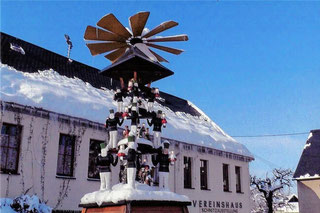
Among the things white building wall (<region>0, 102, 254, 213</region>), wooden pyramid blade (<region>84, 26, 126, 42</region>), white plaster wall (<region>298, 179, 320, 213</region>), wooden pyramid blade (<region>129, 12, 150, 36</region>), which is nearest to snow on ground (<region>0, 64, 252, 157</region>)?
white building wall (<region>0, 102, 254, 213</region>)

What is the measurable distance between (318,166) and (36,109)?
71.5ft

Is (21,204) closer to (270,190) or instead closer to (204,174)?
(204,174)

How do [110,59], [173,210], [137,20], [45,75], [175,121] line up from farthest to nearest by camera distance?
[175,121] → [45,75] → [110,59] → [137,20] → [173,210]

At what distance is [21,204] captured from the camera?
10.2 metres

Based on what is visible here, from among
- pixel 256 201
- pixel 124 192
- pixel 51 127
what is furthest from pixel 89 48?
pixel 256 201

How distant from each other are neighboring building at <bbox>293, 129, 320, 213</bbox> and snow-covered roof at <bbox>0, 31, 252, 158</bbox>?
8.66m

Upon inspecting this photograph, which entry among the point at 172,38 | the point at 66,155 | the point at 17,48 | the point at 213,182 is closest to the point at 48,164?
the point at 66,155

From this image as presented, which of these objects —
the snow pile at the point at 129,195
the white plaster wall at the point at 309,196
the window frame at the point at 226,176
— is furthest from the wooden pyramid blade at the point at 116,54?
the white plaster wall at the point at 309,196

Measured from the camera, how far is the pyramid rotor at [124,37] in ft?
26.7

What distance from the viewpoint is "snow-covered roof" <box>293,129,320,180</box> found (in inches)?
1022

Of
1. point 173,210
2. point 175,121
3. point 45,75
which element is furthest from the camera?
point 175,121

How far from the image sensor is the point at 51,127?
12500 mm

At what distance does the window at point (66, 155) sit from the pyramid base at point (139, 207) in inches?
213

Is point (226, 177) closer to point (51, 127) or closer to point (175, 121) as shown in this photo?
point (175, 121)
